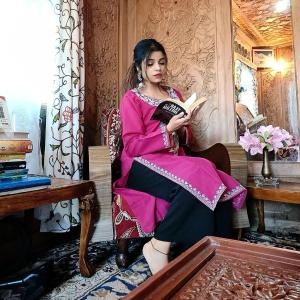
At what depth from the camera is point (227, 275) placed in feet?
1.71

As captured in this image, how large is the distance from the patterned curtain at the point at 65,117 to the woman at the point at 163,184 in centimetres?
33

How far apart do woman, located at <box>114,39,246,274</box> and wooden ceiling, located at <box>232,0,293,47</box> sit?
81 centimetres

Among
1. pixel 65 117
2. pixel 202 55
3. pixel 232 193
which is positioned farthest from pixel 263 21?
pixel 65 117

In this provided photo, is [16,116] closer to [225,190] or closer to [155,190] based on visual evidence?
[155,190]

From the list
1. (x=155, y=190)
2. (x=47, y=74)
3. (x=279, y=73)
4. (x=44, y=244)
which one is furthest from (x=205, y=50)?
(x=44, y=244)

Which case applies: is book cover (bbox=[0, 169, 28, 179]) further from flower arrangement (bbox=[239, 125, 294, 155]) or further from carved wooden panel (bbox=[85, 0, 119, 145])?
flower arrangement (bbox=[239, 125, 294, 155])

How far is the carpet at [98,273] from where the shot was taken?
3.32 feet

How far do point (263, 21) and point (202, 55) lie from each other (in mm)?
454

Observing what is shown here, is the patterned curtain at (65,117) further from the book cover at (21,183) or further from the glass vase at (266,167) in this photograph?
the glass vase at (266,167)

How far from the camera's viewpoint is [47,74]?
152cm

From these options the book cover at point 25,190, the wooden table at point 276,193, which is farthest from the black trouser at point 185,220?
the book cover at point 25,190

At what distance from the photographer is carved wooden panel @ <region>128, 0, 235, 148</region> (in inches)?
75.2

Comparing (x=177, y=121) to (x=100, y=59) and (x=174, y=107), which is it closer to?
(x=174, y=107)

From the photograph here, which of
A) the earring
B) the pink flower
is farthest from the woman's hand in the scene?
the pink flower
